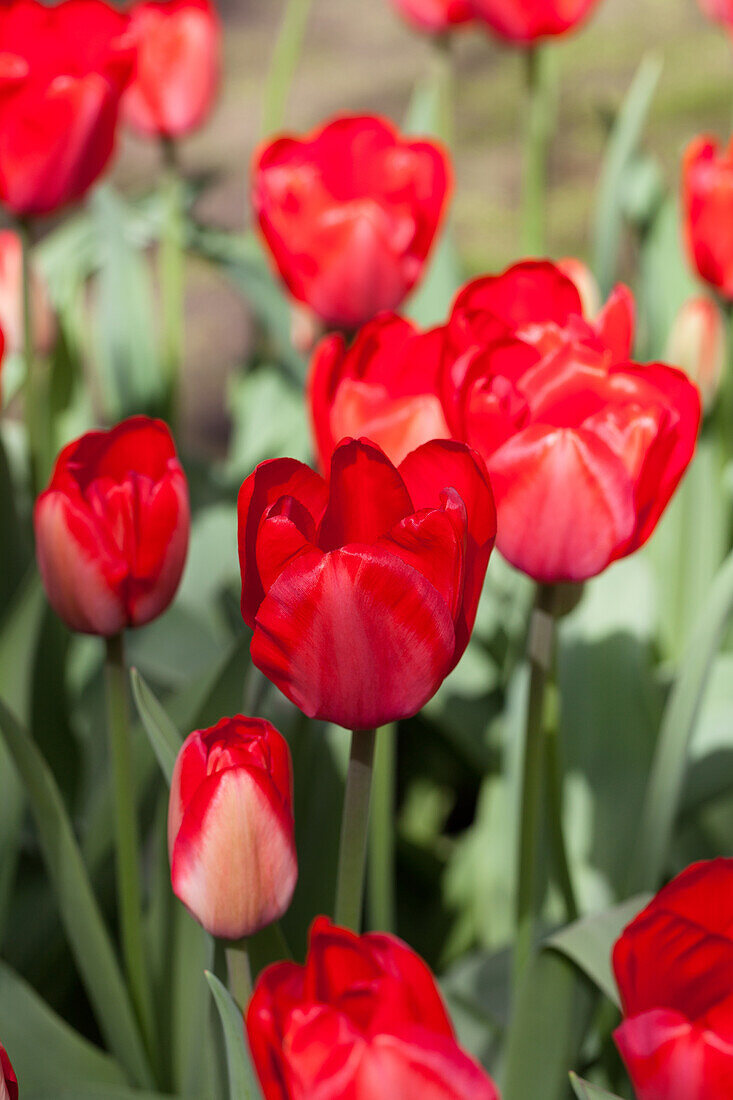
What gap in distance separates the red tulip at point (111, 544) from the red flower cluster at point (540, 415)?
0.24ft

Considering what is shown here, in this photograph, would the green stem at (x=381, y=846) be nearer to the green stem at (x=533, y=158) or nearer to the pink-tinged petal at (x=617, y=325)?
the pink-tinged petal at (x=617, y=325)

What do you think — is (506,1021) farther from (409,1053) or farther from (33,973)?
(409,1053)

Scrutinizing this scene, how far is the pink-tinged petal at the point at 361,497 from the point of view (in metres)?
0.34

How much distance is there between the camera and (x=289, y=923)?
0.60m

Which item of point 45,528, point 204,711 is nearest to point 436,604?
point 45,528

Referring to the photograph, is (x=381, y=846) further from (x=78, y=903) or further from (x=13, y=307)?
(x=13, y=307)

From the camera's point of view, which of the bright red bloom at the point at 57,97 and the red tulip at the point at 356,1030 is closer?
the red tulip at the point at 356,1030

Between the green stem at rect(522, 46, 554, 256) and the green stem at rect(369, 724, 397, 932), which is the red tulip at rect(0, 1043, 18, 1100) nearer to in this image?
the green stem at rect(369, 724, 397, 932)

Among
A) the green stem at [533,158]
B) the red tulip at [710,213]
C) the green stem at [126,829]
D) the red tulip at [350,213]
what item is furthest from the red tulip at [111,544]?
the green stem at [533,158]

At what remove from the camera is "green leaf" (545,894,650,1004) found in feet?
1.43

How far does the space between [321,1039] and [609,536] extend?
0.20m

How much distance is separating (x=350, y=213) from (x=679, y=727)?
308 millimetres

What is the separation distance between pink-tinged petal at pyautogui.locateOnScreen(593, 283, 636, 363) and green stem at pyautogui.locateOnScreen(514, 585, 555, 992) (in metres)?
0.10

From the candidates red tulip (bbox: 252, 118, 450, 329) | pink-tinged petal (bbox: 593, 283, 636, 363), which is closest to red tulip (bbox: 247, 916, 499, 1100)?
pink-tinged petal (bbox: 593, 283, 636, 363)
